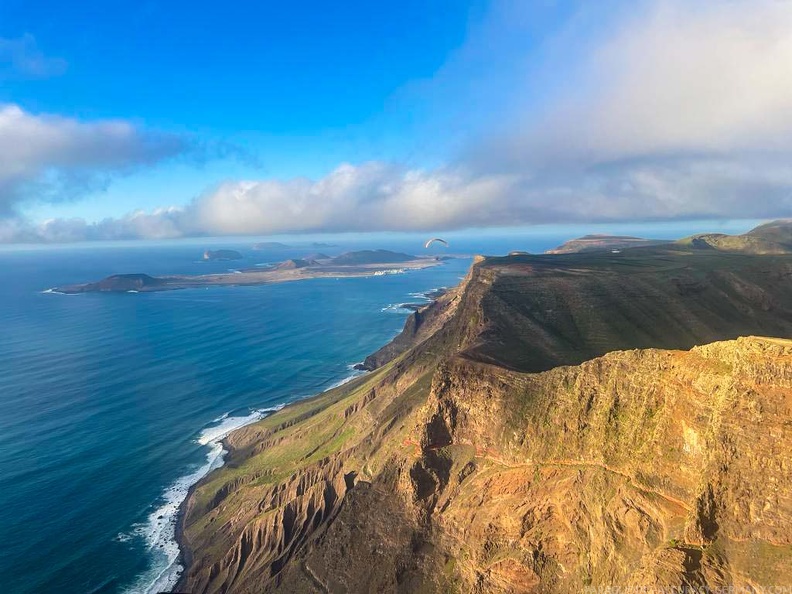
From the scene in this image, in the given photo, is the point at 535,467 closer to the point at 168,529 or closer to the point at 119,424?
the point at 168,529

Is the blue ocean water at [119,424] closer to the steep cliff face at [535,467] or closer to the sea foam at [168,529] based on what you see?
the sea foam at [168,529]

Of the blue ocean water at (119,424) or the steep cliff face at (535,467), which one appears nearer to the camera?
the steep cliff face at (535,467)

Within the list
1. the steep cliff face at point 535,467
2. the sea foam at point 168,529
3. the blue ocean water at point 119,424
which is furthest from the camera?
the blue ocean water at point 119,424

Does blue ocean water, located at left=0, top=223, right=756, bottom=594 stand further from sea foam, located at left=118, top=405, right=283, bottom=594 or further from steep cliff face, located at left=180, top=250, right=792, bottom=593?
steep cliff face, located at left=180, top=250, right=792, bottom=593

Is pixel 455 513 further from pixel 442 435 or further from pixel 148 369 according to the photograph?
pixel 148 369

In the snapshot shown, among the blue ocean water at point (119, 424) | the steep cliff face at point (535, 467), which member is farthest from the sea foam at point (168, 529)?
the steep cliff face at point (535, 467)

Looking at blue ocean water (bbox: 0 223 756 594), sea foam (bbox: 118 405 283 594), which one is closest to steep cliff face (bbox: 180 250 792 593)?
sea foam (bbox: 118 405 283 594)

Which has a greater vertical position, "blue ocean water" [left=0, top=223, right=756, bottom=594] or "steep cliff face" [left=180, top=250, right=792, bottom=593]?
"steep cliff face" [left=180, top=250, right=792, bottom=593]

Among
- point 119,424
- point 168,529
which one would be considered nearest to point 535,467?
point 168,529

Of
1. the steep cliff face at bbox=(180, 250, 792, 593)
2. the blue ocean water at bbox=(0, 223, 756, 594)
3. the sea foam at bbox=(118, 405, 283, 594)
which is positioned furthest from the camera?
the blue ocean water at bbox=(0, 223, 756, 594)
